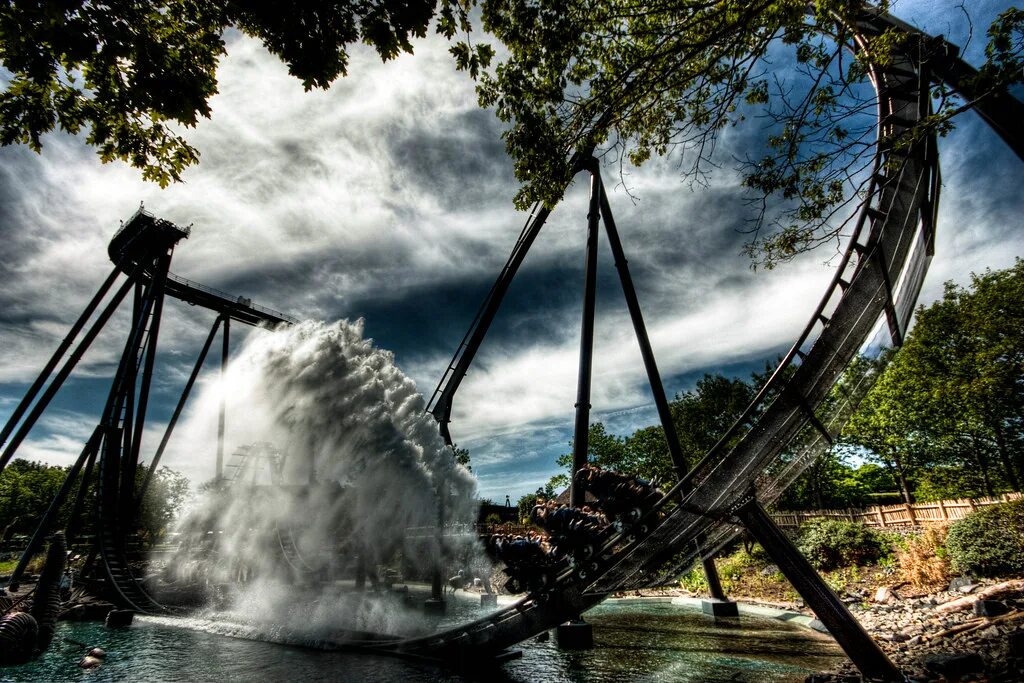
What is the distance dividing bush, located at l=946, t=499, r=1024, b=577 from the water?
620 cm

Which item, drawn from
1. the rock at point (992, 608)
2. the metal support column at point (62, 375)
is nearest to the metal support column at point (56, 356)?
the metal support column at point (62, 375)

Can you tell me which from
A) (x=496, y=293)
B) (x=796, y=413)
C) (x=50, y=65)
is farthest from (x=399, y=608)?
(x=50, y=65)

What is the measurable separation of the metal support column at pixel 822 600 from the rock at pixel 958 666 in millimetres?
864

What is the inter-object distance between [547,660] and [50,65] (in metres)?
12.6

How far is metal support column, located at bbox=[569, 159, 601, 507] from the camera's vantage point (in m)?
11.3

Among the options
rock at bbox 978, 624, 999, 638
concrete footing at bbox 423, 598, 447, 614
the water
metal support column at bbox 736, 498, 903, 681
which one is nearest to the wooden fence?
the water

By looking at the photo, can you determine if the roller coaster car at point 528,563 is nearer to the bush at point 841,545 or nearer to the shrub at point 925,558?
the shrub at point 925,558

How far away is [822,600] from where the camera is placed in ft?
20.9

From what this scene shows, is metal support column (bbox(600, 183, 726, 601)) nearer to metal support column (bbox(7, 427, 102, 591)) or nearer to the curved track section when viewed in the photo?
the curved track section

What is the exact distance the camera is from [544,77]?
20.7 ft

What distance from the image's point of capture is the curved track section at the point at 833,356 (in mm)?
6184

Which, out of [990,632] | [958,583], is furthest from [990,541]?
[990,632]

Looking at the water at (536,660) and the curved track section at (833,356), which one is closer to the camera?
the curved track section at (833,356)

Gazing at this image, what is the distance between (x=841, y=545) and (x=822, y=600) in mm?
15883
